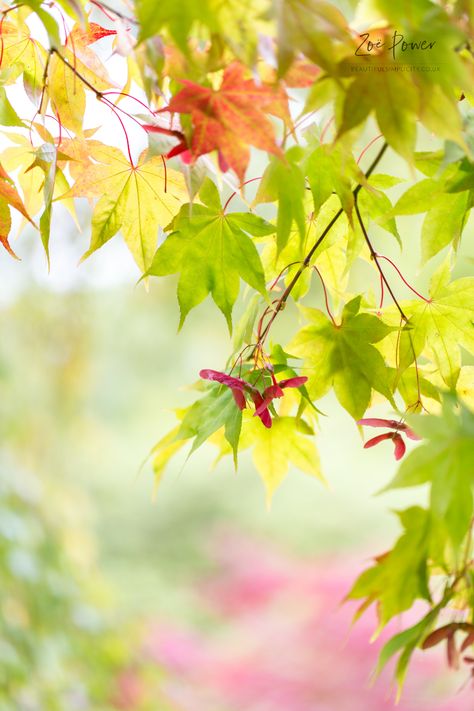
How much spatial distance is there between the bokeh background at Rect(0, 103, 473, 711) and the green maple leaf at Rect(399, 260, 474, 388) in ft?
0.25

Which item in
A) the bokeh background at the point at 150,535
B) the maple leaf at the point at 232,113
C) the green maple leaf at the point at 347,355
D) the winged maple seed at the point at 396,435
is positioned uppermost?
the bokeh background at the point at 150,535

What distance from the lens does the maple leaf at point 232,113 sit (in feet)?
1.33

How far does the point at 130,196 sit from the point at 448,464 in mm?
281

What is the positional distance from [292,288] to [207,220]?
7cm

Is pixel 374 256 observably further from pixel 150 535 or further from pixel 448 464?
pixel 150 535

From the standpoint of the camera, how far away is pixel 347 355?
53 cm

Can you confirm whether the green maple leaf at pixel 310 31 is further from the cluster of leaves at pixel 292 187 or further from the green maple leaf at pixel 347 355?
the green maple leaf at pixel 347 355

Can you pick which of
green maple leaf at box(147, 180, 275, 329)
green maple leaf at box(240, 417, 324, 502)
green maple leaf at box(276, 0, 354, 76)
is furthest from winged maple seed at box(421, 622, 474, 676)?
green maple leaf at box(276, 0, 354, 76)

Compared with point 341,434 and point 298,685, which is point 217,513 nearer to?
point 341,434

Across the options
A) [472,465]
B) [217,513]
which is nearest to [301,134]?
[472,465]

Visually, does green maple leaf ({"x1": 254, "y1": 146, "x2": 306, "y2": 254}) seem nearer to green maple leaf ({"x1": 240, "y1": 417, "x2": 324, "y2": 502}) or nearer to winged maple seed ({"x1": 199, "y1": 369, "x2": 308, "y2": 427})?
winged maple seed ({"x1": 199, "y1": 369, "x2": 308, "y2": 427})

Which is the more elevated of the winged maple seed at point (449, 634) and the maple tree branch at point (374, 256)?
the maple tree branch at point (374, 256)

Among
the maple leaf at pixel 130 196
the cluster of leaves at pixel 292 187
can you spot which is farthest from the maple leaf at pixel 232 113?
the maple leaf at pixel 130 196

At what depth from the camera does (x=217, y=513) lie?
Answer: 241 inches
